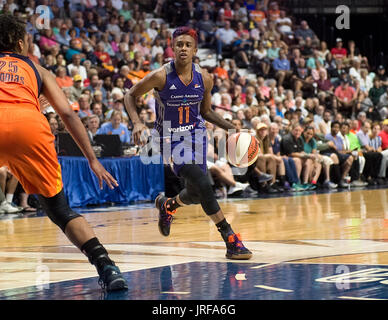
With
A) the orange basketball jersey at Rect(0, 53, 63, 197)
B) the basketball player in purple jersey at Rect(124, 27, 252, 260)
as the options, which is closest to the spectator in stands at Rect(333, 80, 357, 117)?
the basketball player in purple jersey at Rect(124, 27, 252, 260)

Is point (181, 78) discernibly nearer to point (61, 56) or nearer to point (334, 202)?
point (334, 202)

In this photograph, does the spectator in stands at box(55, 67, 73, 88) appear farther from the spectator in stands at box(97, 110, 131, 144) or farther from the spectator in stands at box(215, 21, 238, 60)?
the spectator in stands at box(215, 21, 238, 60)

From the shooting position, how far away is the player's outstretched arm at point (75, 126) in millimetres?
3783

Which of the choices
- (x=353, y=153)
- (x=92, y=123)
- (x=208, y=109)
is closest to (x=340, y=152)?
(x=353, y=153)

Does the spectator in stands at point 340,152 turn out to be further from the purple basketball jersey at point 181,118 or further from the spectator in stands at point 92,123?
the purple basketball jersey at point 181,118

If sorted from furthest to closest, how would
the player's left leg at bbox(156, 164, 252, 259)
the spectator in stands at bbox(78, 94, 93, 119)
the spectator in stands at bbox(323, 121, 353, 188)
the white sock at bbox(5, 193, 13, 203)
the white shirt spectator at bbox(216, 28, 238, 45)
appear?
the white shirt spectator at bbox(216, 28, 238, 45) < the spectator in stands at bbox(323, 121, 353, 188) < the spectator in stands at bbox(78, 94, 93, 119) < the white sock at bbox(5, 193, 13, 203) < the player's left leg at bbox(156, 164, 252, 259)

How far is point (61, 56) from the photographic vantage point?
1286 cm

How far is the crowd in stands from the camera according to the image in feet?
40.9

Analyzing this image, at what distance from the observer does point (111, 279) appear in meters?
3.80

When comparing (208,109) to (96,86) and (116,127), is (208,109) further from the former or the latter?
(96,86)

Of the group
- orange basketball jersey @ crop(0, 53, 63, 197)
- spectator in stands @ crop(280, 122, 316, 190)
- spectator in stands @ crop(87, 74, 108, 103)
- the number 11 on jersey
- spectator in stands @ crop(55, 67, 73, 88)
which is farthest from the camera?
spectator in stands @ crop(280, 122, 316, 190)

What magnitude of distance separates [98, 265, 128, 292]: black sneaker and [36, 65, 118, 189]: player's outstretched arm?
0.45m

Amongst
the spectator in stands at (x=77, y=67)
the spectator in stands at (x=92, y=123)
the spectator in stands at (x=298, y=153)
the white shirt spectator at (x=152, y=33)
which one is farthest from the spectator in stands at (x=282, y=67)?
the spectator in stands at (x=92, y=123)

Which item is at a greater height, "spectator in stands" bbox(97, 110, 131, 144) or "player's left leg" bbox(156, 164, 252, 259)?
"spectator in stands" bbox(97, 110, 131, 144)
